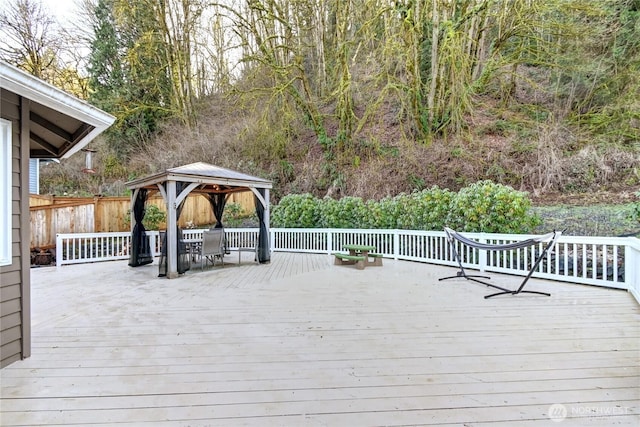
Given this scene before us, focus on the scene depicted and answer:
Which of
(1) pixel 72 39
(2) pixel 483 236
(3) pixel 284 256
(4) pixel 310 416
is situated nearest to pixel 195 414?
(4) pixel 310 416

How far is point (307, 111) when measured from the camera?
A: 39.3 feet

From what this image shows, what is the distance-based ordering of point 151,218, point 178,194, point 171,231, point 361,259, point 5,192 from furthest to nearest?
point 151,218 < point 361,259 < point 178,194 < point 171,231 < point 5,192

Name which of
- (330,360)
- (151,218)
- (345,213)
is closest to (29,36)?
(151,218)

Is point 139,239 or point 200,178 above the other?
point 200,178

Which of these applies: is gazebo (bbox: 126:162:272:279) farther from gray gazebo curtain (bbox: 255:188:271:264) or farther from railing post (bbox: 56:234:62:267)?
railing post (bbox: 56:234:62:267)

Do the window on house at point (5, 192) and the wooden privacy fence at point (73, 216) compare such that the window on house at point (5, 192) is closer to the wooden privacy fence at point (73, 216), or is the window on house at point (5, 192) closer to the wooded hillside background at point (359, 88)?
the wooden privacy fence at point (73, 216)

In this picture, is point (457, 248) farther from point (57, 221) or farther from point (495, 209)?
point (57, 221)

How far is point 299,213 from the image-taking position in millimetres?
9930

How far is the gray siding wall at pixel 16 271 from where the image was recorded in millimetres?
2482

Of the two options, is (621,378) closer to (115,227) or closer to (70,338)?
(70,338)

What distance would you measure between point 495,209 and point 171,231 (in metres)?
6.31

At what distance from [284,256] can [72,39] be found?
14.1 meters

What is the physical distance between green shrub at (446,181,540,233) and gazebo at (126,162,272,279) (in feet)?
14.8

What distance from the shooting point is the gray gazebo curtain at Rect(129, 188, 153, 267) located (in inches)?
284
